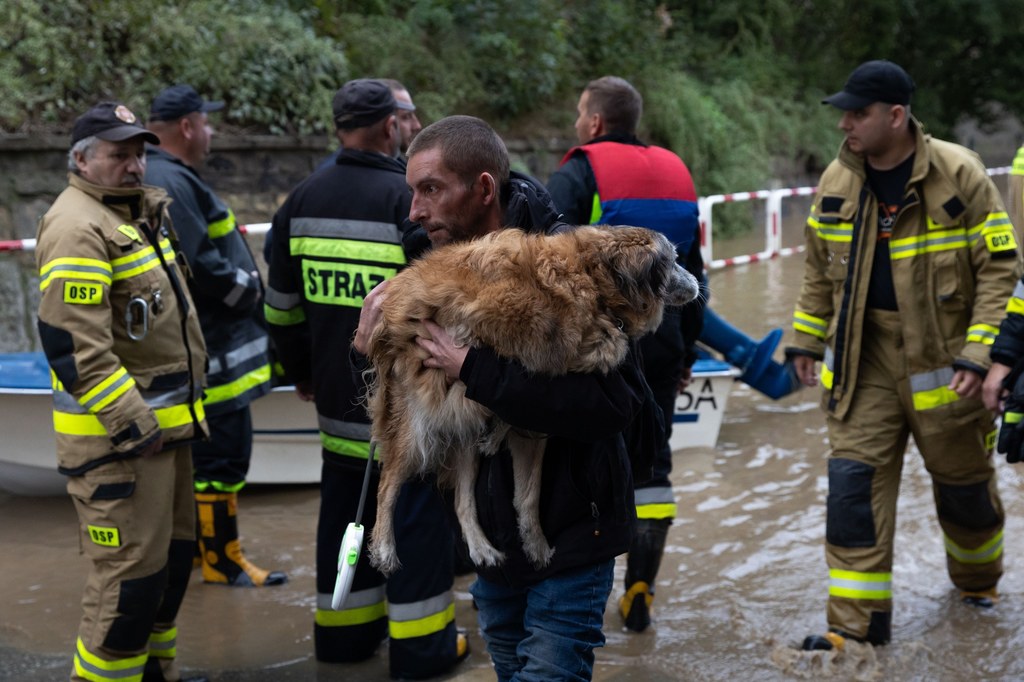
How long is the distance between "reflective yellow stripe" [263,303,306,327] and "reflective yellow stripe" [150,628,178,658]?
1319 millimetres

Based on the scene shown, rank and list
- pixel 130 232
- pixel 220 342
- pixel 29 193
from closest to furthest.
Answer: pixel 130 232
pixel 220 342
pixel 29 193

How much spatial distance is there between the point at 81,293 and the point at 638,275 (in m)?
2.20

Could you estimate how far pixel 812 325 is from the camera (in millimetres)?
5180

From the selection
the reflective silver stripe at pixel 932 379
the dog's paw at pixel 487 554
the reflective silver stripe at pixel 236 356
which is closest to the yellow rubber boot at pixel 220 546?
the reflective silver stripe at pixel 236 356

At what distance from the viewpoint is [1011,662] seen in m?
4.64

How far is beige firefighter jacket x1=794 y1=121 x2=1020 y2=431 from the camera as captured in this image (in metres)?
4.62

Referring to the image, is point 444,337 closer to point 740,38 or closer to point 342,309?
point 342,309

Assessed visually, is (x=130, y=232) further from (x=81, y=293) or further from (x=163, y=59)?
(x=163, y=59)

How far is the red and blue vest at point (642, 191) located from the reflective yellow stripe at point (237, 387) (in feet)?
6.72

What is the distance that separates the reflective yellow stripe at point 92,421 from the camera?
409 cm

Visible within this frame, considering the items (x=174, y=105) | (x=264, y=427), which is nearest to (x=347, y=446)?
(x=174, y=105)

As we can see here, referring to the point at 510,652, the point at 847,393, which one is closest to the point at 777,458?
the point at 847,393

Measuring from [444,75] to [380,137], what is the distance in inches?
373

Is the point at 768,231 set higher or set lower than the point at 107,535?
lower
